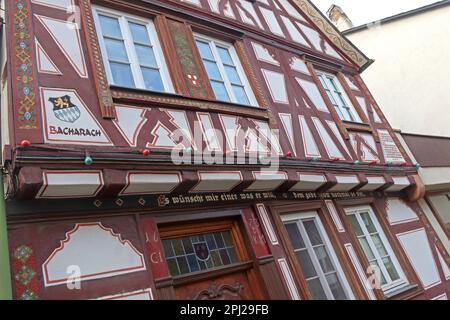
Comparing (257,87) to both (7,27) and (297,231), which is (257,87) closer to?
(297,231)

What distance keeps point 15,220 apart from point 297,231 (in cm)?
351

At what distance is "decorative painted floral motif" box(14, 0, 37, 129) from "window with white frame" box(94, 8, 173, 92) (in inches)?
32.5

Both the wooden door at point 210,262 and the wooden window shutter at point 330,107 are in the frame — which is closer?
the wooden door at point 210,262

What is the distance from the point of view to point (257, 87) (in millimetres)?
5785

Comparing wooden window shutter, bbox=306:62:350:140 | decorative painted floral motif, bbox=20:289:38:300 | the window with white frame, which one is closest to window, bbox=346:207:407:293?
wooden window shutter, bbox=306:62:350:140

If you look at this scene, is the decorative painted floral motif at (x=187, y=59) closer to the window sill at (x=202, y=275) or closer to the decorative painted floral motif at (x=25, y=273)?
the window sill at (x=202, y=275)

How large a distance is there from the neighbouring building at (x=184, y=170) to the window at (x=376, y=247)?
3 cm

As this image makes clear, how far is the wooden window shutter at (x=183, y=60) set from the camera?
4781mm

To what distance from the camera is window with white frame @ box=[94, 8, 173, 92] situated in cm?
434

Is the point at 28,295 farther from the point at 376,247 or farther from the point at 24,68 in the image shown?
the point at 376,247

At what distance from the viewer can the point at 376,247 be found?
20.5 feet

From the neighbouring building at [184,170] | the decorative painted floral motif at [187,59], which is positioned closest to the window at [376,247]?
the neighbouring building at [184,170]

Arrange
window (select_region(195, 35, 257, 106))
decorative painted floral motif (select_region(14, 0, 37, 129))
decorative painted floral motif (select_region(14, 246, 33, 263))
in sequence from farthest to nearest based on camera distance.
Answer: window (select_region(195, 35, 257, 106)), decorative painted floral motif (select_region(14, 0, 37, 129)), decorative painted floral motif (select_region(14, 246, 33, 263))

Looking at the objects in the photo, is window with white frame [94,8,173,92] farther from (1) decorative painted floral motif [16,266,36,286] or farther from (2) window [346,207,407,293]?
(2) window [346,207,407,293]
